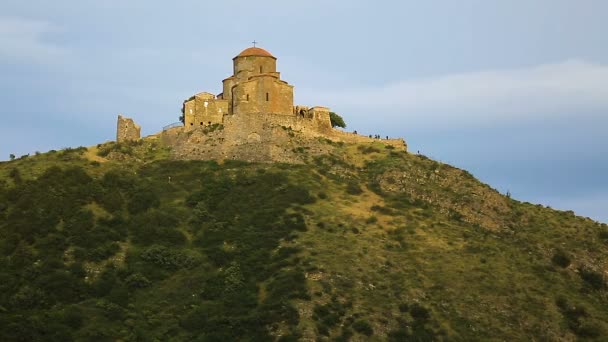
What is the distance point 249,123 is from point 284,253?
19.6 meters

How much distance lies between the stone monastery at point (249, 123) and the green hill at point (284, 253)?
73.8 inches

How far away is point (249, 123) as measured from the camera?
286 ft

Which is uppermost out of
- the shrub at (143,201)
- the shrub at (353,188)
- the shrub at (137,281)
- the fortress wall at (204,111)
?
the fortress wall at (204,111)

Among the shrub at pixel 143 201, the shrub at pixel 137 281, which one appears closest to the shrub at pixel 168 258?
the shrub at pixel 137 281

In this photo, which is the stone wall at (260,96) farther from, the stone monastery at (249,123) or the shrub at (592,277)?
the shrub at (592,277)

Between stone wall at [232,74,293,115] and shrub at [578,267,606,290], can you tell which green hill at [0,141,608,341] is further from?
stone wall at [232,74,293,115]

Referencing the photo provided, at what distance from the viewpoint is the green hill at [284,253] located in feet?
A: 206

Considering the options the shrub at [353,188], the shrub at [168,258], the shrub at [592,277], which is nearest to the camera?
the shrub at [168,258]

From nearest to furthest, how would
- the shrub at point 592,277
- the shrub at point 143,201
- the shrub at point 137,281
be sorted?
the shrub at point 137,281
the shrub at point 592,277
the shrub at point 143,201

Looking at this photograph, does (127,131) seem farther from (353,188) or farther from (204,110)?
(353,188)

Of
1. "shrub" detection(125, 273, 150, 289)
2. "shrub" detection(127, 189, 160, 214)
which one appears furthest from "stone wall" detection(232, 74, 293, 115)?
"shrub" detection(125, 273, 150, 289)

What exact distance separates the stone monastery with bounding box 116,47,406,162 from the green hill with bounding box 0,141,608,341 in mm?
1873

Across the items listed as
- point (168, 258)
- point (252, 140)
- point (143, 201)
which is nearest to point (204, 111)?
point (252, 140)

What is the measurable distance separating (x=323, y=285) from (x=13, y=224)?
75.9 feet
